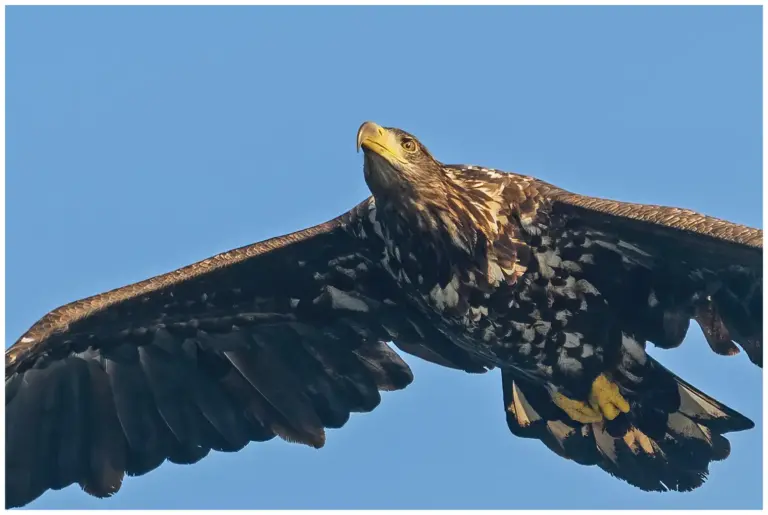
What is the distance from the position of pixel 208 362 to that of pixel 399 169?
12.1 feet

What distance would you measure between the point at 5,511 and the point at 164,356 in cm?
228

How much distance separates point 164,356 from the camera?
1766cm

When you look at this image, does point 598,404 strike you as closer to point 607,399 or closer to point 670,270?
point 607,399

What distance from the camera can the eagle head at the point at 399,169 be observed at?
15.3 meters

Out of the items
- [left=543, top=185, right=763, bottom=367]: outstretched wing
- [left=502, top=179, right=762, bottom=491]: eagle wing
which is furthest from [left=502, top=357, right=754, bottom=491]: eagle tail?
[left=543, top=185, right=763, bottom=367]: outstretched wing

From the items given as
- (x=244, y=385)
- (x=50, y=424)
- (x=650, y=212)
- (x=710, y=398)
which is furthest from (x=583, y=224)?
(x=50, y=424)

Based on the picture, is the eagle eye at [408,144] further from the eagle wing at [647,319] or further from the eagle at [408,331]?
the eagle wing at [647,319]

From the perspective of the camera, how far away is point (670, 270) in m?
15.9

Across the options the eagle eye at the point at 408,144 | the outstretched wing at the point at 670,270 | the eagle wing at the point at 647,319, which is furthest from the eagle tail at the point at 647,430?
the eagle eye at the point at 408,144

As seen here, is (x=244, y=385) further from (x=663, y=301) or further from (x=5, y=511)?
(x=663, y=301)

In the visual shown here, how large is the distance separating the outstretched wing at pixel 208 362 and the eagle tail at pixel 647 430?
798 millimetres

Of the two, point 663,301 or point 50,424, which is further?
point 50,424

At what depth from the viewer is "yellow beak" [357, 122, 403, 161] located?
15055 mm

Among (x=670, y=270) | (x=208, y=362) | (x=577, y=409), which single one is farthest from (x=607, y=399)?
(x=208, y=362)
